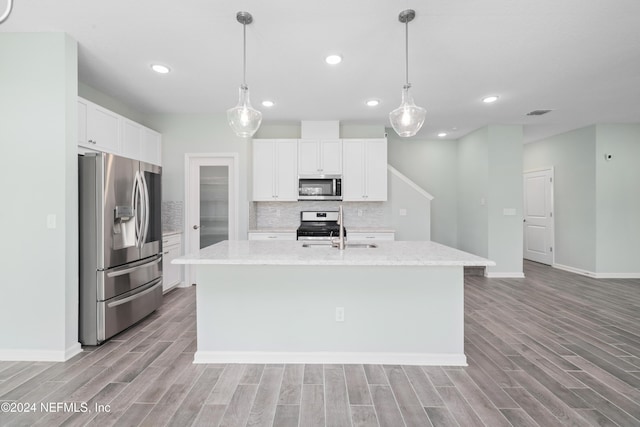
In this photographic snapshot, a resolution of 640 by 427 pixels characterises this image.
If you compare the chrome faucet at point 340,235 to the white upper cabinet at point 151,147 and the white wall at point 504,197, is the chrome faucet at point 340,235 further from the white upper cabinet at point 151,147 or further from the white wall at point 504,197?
the white wall at point 504,197

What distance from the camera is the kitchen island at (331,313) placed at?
242cm

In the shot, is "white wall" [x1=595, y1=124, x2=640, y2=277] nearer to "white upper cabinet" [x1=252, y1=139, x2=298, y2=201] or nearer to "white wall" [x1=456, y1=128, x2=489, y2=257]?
"white wall" [x1=456, y1=128, x2=489, y2=257]

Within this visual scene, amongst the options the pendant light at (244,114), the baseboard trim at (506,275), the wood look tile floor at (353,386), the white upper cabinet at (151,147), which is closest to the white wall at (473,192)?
the baseboard trim at (506,275)

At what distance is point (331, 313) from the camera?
2449mm

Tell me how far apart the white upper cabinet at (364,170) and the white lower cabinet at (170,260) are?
262 centimetres

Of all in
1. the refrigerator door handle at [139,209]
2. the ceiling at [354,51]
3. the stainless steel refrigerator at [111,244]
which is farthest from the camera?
the refrigerator door handle at [139,209]

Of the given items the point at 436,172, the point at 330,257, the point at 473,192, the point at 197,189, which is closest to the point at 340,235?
the point at 330,257

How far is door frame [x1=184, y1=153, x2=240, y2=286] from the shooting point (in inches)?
183

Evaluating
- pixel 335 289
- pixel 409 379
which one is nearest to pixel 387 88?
pixel 335 289

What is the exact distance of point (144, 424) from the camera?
1729mm

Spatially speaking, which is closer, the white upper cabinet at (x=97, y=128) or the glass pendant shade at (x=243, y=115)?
the glass pendant shade at (x=243, y=115)

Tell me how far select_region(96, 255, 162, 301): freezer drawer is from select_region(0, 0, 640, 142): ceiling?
201 centimetres

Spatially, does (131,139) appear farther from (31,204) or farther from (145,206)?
(31,204)

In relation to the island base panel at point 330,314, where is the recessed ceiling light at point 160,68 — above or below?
above
